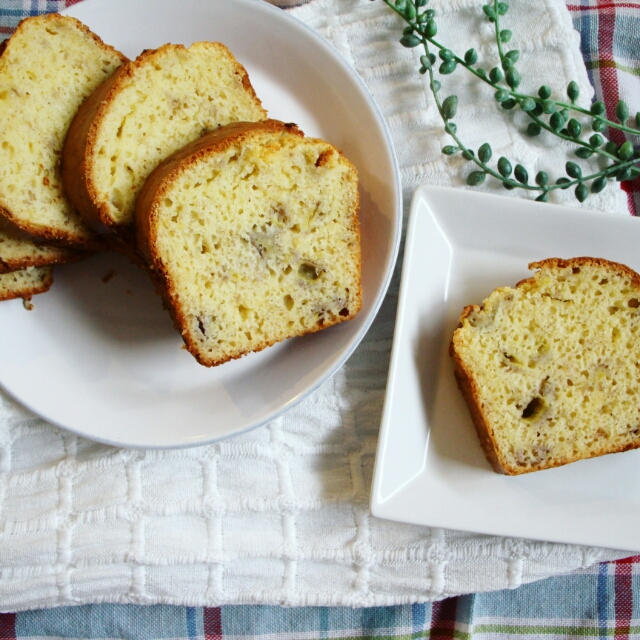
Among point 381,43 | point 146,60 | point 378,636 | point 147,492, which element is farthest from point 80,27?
point 378,636

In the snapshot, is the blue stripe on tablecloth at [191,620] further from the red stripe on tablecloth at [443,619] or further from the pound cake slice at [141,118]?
the pound cake slice at [141,118]

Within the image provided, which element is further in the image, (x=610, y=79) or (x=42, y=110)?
(x=610, y=79)

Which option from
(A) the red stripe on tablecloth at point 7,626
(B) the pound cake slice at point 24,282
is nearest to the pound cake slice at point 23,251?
(B) the pound cake slice at point 24,282

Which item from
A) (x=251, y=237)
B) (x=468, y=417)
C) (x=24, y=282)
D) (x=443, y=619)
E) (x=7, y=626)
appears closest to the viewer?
(x=251, y=237)

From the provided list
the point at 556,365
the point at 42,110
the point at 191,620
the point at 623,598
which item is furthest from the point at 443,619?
the point at 42,110

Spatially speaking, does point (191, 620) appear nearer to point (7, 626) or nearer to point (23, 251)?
point (7, 626)

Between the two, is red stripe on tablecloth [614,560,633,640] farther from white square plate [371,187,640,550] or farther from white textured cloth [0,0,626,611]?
white square plate [371,187,640,550]

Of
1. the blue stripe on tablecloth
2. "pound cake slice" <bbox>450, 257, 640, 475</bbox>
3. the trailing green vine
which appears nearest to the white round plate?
the trailing green vine
